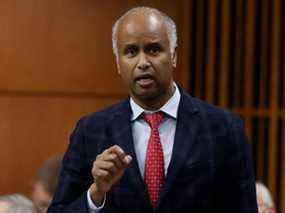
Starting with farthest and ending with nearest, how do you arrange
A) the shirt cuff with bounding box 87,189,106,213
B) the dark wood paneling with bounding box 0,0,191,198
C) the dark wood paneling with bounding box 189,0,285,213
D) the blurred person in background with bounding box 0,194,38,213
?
1. the dark wood paneling with bounding box 189,0,285,213
2. the dark wood paneling with bounding box 0,0,191,198
3. the blurred person in background with bounding box 0,194,38,213
4. the shirt cuff with bounding box 87,189,106,213

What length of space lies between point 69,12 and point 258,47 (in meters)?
1.04

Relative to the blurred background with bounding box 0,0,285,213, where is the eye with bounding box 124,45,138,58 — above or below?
above

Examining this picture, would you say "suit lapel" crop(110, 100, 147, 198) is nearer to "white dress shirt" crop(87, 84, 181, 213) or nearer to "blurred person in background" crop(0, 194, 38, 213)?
"white dress shirt" crop(87, 84, 181, 213)

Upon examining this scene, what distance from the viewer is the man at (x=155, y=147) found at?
158cm

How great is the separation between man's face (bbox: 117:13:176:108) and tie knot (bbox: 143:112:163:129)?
3 cm

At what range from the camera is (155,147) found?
1.61 meters

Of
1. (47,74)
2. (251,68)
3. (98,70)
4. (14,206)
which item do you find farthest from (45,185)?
(251,68)

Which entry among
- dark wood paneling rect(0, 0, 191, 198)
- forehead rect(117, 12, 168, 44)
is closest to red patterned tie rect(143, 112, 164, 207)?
forehead rect(117, 12, 168, 44)

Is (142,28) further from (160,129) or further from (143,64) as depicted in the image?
(160,129)

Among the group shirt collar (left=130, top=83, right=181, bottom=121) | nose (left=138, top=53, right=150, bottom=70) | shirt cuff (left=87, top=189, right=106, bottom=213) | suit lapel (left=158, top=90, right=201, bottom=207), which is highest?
nose (left=138, top=53, right=150, bottom=70)

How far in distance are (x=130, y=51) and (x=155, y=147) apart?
21 cm

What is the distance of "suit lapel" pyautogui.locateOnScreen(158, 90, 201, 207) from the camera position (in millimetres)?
1581

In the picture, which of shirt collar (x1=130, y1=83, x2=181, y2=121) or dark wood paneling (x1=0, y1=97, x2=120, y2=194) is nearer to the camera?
shirt collar (x1=130, y1=83, x2=181, y2=121)

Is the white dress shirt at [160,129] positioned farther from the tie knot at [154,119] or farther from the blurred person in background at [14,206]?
the blurred person in background at [14,206]
